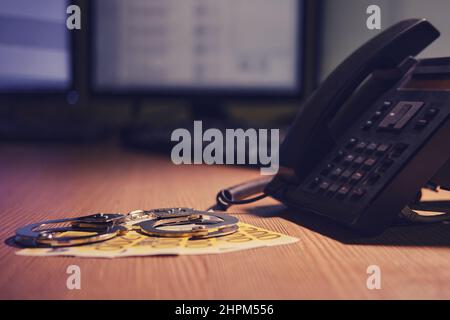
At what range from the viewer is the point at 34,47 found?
4.28 feet

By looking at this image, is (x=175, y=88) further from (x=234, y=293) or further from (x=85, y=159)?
(x=234, y=293)

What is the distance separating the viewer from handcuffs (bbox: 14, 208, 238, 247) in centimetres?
45

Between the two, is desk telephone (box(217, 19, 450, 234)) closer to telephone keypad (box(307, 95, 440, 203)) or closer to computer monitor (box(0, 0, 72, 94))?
telephone keypad (box(307, 95, 440, 203))

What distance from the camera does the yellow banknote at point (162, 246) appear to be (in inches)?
16.8

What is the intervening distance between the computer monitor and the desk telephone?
80 centimetres

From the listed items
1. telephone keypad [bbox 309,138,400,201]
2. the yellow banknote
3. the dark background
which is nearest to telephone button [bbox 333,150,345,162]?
telephone keypad [bbox 309,138,400,201]

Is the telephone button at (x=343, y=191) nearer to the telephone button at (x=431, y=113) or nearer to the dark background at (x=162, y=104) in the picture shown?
the telephone button at (x=431, y=113)

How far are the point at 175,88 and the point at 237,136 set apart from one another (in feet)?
0.82

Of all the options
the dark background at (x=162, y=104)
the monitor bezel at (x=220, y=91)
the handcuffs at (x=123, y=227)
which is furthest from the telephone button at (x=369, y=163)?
the monitor bezel at (x=220, y=91)

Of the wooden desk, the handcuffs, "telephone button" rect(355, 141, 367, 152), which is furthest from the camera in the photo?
"telephone button" rect(355, 141, 367, 152)

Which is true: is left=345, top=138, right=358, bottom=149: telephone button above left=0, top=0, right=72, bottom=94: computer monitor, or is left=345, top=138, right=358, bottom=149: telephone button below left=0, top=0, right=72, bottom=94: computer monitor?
below

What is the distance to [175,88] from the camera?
1.29 m

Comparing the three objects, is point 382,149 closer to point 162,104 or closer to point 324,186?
point 324,186
